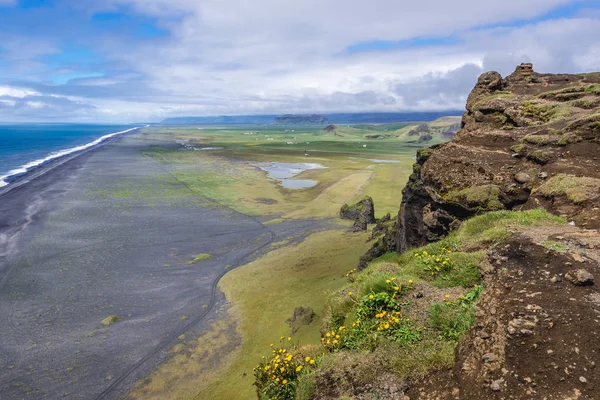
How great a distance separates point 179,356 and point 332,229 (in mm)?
24849

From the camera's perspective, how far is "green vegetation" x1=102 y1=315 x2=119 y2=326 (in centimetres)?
2262

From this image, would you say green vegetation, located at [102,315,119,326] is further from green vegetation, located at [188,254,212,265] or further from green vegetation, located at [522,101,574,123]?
green vegetation, located at [522,101,574,123]

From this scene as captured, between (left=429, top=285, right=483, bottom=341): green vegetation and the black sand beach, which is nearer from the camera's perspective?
(left=429, top=285, right=483, bottom=341): green vegetation

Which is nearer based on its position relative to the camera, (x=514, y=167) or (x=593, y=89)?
Answer: (x=514, y=167)

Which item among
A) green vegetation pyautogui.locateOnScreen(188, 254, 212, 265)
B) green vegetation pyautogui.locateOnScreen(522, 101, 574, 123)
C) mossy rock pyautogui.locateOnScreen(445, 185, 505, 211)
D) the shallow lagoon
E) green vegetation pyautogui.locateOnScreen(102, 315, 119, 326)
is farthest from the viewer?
the shallow lagoon

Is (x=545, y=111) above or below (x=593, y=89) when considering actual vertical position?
below

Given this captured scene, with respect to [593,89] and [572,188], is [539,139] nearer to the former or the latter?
[572,188]

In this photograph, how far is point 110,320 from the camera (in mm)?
22844

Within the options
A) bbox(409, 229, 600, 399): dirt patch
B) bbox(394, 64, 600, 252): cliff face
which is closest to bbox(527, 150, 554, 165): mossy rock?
bbox(394, 64, 600, 252): cliff face

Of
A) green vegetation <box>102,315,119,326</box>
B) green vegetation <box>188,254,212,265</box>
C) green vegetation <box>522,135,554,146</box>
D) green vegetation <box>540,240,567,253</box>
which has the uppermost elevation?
green vegetation <box>522,135,554,146</box>

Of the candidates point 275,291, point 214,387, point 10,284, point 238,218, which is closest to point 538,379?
point 214,387

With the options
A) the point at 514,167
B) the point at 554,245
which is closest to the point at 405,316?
the point at 554,245

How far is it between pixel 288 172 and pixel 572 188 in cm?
7508

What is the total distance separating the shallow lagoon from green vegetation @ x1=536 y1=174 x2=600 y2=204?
2104 inches
